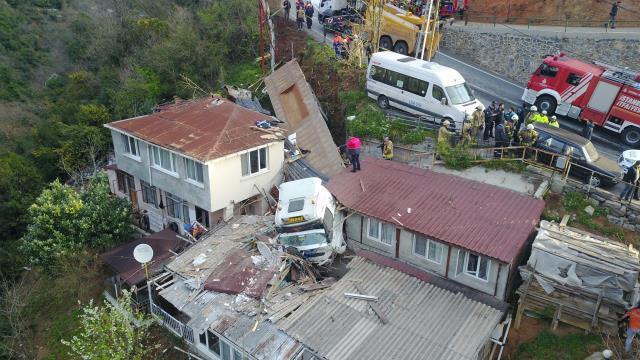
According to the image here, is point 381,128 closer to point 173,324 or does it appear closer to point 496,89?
point 496,89

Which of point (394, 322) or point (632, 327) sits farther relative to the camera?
point (394, 322)

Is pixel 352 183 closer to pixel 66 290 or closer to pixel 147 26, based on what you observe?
pixel 66 290

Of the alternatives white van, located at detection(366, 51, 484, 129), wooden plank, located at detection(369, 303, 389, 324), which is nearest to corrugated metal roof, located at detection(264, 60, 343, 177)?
white van, located at detection(366, 51, 484, 129)

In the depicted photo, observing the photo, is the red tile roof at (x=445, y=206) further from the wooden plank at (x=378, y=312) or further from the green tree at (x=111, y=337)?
the green tree at (x=111, y=337)

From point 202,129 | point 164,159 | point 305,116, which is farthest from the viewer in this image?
point 305,116

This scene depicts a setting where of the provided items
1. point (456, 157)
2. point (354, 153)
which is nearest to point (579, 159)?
point (456, 157)

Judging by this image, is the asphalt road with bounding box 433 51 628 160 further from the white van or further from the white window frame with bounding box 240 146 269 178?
the white window frame with bounding box 240 146 269 178
